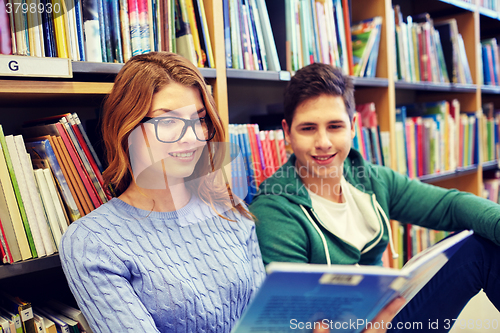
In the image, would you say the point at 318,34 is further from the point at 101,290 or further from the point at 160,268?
the point at 101,290

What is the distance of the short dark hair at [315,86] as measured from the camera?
3.71 ft

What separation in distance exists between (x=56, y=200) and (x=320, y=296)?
0.65m

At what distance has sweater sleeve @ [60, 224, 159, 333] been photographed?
74 centimetres

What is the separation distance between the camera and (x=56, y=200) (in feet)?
2.90

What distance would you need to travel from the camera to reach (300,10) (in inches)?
52.4

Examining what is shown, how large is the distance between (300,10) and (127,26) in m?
0.64

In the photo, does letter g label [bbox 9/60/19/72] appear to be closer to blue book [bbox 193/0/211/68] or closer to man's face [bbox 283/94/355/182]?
blue book [bbox 193/0/211/68]

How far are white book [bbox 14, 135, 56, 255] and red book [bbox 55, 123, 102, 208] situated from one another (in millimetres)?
85

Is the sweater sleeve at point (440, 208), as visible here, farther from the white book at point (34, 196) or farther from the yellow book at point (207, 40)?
the white book at point (34, 196)

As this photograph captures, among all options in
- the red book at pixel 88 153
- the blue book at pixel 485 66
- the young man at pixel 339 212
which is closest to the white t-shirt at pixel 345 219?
the young man at pixel 339 212

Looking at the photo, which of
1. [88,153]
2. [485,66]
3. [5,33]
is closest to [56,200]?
[88,153]

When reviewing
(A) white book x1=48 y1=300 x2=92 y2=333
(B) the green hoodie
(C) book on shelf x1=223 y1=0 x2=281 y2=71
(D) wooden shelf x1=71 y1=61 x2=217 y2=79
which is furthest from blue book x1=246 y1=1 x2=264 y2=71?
(A) white book x1=48 y1=300 x2=92 y2=333

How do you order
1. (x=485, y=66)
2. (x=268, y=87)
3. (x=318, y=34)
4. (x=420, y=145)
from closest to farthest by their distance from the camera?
(x=318, y=34) → (x=268, y=87) → (x=420, y=145) → (x=485, y=66)

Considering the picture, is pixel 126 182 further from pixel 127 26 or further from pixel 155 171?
pixel 127 26
